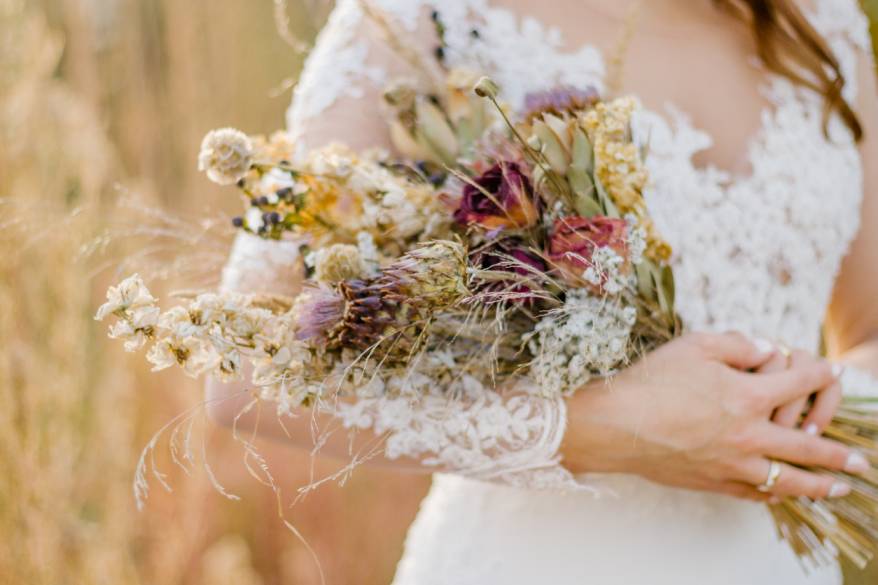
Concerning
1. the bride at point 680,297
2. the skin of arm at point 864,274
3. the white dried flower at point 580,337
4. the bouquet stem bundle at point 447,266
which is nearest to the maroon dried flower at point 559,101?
the bouquet stem bundle at point 447,266

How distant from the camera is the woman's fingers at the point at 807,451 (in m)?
0.98

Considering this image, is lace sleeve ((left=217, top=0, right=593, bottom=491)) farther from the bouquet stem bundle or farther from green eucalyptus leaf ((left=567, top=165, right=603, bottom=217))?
green eucalyptus leaf ((left=567, top=165, right=603, bottom=217))

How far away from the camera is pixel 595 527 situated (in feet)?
3.74

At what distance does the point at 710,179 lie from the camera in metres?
1.16

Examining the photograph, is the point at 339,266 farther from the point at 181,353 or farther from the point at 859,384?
the point at 859,384

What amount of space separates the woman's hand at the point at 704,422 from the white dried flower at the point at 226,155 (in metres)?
0.45

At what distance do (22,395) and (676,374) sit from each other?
1305mm

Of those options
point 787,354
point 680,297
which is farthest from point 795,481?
point 680,297

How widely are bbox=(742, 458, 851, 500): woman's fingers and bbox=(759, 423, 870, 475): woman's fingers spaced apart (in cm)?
1

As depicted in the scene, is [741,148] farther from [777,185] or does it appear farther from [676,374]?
[676,374]

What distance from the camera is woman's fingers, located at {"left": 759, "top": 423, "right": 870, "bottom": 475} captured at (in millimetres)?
979

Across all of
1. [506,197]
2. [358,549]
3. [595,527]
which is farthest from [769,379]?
[358,549]

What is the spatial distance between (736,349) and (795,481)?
0.18 meters

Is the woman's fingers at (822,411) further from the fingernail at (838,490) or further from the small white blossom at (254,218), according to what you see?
the small white blossom at (254,218)
